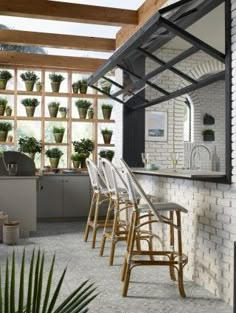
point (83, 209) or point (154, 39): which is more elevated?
point (154, 39)

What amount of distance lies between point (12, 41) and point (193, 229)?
4.32m

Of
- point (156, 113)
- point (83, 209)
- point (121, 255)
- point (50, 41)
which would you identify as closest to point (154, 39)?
point (156, 113)

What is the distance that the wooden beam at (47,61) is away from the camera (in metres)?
7.13

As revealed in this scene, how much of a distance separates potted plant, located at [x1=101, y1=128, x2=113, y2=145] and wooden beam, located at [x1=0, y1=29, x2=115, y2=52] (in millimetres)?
1659

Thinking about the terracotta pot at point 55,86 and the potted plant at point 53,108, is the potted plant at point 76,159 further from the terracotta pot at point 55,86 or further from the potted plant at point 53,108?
the terracotta pot at point 55,86

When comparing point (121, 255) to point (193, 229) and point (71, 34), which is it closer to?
point (193, 229)

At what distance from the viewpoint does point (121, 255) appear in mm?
4621

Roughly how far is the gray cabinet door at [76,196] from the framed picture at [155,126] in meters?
1.91

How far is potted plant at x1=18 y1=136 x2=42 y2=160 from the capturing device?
7.21m

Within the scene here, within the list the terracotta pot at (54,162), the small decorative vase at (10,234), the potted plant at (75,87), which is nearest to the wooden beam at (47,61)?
the potted plant at (75,87)

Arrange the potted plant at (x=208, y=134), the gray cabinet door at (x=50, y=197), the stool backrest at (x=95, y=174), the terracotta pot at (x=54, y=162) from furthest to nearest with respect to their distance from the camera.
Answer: the potted plant at (x=208, y=134) < the terracotta pot at (x=54, y=162) < the gray cabinet door at (x=50, y=197) < the stool backrest at (x=95, y=174)

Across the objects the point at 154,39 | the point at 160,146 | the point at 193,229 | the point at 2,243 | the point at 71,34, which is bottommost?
the point at 2,243

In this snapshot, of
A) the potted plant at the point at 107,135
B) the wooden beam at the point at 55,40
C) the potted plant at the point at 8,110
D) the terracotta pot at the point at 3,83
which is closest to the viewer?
the wooden beam at the point at 55,40

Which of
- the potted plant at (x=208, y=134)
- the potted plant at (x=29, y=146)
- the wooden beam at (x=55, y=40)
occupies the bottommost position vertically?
the potted plant at (x=29, y=146)
